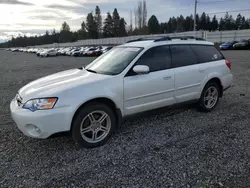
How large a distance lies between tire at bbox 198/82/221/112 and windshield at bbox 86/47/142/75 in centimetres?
186

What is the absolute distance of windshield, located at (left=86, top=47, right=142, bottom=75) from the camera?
379 cm

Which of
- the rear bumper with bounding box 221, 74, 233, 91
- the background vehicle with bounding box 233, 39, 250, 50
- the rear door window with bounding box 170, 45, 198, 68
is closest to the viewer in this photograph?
the rear door window with bounding box 170, 45, 198, 68

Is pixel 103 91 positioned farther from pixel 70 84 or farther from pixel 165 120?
pixel 165 120

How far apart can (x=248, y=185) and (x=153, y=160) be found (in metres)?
1.17

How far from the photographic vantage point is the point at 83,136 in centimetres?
335

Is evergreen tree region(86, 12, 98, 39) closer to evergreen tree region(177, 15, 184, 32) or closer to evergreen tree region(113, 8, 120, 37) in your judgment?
evergreen tree region(113, 8, 120, 37)

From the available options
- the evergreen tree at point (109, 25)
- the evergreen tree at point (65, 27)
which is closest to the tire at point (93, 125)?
the evergreen tree at point (109, 25)

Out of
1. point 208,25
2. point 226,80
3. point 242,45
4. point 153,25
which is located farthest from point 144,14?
point 226,80

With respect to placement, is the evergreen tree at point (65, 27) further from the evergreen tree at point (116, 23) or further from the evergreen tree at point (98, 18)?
the evergreen tree at point (116, 23)

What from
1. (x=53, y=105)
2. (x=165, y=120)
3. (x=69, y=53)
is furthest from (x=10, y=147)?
(x=69, y=53)

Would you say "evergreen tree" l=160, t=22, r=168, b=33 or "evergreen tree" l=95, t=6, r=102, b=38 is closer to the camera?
"evergreen tree" l=160, t=22, r=168, b=33

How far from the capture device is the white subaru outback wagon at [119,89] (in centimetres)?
309

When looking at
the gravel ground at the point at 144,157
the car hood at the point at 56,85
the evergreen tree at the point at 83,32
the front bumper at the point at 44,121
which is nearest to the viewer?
the gravel ground at the point at 144,157

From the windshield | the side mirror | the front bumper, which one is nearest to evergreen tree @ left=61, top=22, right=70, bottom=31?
the windshield
